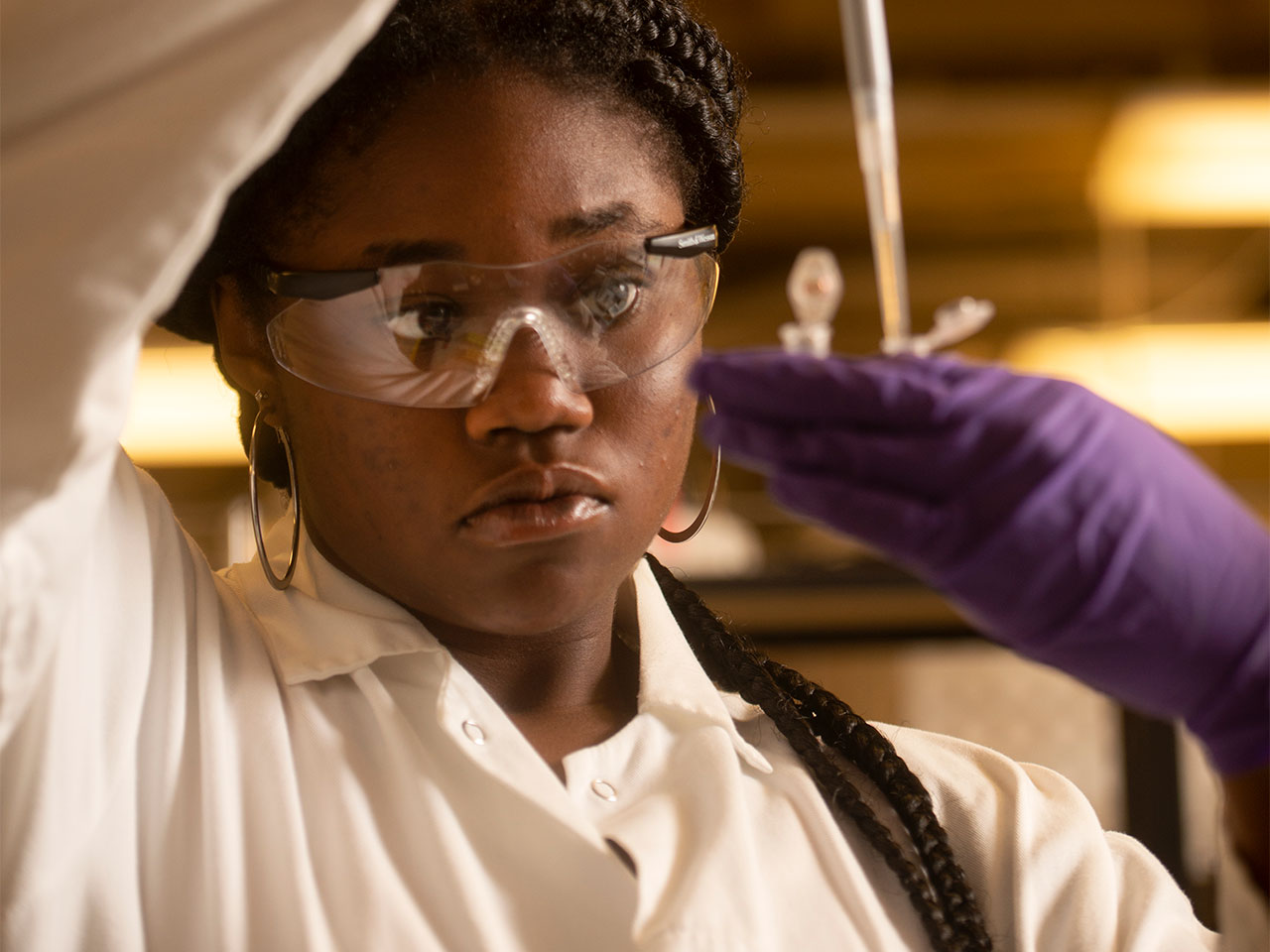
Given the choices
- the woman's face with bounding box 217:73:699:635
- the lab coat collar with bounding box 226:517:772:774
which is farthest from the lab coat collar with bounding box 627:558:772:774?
the woman's face with bounding box 217:73:699:635

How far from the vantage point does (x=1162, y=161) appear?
3.84 m

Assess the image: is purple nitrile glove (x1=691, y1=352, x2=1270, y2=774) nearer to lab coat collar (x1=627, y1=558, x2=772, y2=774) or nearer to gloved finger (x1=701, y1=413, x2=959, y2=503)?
gloved finger (x1=701, y1=413, x2=959, y2=503)

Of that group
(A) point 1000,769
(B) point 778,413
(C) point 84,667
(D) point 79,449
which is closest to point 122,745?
(C) point 84,667

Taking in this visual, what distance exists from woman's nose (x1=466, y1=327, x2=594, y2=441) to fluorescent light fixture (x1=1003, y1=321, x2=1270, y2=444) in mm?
3622

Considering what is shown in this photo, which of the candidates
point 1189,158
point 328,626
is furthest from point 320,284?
point 1189,158

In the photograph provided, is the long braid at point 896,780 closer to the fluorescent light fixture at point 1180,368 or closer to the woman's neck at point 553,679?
the woman's neck at point 553,679

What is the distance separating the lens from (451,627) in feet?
3.71

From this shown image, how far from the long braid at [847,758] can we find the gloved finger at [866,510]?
435mm

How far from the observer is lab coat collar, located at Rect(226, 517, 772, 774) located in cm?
105

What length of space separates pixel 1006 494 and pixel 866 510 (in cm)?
8

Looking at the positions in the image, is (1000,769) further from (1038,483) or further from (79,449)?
(79,449)

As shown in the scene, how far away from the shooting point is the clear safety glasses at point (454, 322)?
963 mm

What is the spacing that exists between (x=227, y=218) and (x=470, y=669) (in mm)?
437

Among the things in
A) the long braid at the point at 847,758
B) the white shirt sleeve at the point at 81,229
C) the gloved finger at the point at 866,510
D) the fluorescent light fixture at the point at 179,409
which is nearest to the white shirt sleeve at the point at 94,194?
the white shirt sleeve at the point at 81,229
